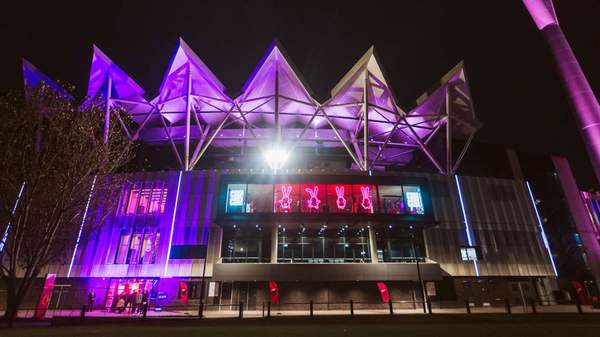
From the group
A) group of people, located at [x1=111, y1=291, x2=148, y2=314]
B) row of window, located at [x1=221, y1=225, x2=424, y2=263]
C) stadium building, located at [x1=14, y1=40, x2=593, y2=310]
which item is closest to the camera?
group of people, located at [x1=111, y1=291, x2=148, y2=314]

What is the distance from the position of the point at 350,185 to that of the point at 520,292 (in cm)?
2067

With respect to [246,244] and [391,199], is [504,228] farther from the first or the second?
[246,244]

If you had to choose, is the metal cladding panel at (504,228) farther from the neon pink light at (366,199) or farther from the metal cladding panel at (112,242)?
the metal cladding panel at (112,242)

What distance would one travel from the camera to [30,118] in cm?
1339

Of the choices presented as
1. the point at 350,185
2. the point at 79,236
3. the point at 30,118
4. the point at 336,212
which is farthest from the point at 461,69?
the point at 79,236

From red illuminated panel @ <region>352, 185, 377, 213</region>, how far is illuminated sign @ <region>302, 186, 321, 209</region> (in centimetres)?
341

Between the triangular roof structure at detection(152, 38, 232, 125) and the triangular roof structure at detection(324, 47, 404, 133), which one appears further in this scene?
the triangular roof structure at detection(324, 47, 404, 133)

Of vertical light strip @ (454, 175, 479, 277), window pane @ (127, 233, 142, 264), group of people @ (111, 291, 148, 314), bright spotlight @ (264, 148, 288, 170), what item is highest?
bright spotlight @ (264, 148, 288, 170)

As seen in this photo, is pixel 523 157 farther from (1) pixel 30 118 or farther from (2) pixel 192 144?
(1) pixel 30 118

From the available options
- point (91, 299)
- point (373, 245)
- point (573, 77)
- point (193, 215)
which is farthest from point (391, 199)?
point (91, 299)

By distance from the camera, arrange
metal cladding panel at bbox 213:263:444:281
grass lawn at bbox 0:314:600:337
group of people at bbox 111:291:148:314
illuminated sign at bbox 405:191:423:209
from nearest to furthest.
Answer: grass lawn at bbox 0:314:600:337
group of people at bbox 111:291:148:314
metal cladding panel at bbox 213:263:444:281
illuminated sign at bbox 405:191:423:209

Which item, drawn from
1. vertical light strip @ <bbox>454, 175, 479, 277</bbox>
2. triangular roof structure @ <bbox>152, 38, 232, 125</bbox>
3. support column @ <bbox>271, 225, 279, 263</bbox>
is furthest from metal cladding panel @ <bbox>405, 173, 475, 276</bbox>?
triangular roof structure @ <bbox>152, 38, 232, 125</bbox>

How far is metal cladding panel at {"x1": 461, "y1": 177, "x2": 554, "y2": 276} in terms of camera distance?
31.0 m

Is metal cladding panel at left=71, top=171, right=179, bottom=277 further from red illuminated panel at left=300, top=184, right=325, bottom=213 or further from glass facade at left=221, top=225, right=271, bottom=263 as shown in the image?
red illuminated panel at left=300, top=184, right=325, bottom=213
